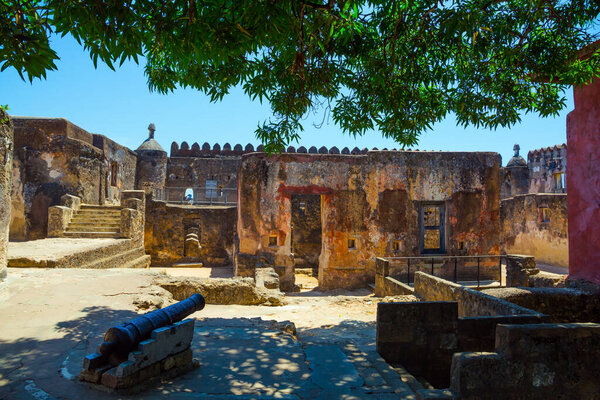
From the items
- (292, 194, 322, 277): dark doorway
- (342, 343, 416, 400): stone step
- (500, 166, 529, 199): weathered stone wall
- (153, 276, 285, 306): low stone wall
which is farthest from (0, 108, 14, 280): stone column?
(500, 166, 529, 199): weathered stone wall

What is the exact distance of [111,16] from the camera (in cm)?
264

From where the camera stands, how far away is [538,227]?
58.4ft

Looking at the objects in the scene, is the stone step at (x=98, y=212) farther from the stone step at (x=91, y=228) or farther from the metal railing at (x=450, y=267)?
the metal railing at (x=450, y=267)

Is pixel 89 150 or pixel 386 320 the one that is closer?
pixel 386 320

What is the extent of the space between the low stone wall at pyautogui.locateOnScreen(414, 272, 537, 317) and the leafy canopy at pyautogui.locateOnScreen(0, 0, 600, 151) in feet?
8.63

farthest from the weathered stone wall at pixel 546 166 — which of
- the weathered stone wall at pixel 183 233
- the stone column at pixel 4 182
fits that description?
the stone column at pixel 4 182

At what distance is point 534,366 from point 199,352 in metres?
3.20

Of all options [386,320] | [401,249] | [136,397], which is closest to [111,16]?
[136,397]

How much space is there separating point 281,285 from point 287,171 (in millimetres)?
3756

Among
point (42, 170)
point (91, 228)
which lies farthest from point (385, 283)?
point (42, 170)

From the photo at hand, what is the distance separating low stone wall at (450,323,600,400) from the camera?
316 centimetres

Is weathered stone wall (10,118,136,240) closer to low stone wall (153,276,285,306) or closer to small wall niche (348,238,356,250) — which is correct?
low stone wall (153,276,285,306)

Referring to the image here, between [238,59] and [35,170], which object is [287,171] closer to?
[238,59]

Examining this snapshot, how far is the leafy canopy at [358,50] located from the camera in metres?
2.98
